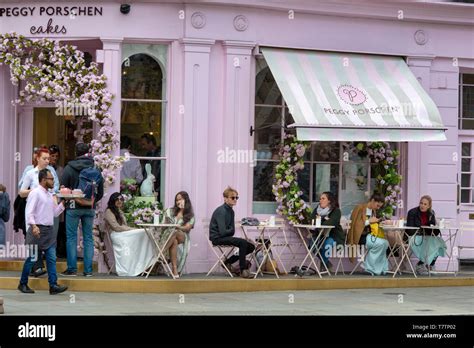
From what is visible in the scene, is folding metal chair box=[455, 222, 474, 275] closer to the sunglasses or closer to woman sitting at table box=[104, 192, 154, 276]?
woman sitting at table box=[104, 192, 154, 276]

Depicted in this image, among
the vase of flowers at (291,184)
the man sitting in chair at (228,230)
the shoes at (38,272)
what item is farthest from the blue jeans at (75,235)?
the vase of flowers at (291,184)

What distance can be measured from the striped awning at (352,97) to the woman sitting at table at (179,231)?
210 cm

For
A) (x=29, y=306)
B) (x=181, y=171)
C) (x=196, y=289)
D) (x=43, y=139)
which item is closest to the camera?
(x=29, y=306)

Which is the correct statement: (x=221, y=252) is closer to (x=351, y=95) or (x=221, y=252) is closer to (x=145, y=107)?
(x=145, y=107)

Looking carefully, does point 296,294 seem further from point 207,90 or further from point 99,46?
point 99,46

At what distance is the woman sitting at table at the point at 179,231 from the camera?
17469mm

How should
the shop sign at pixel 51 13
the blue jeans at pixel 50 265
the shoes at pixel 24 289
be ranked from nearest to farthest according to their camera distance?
the blue jeans at pixel 50 265
the shoes at pixel 24 289
the shop sign at pixel 51 13

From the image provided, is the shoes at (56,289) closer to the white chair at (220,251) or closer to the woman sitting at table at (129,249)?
the woman sitting at table at (129,249)

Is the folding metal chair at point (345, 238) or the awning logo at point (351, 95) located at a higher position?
the awning logo at point (351, 95)

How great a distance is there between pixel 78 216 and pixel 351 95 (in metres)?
5.03

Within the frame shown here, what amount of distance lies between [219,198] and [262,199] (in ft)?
2.88

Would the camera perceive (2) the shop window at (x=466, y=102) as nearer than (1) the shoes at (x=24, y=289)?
No

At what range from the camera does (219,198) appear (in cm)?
1867

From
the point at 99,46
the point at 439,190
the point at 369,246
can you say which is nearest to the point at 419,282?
the point at 369,246
